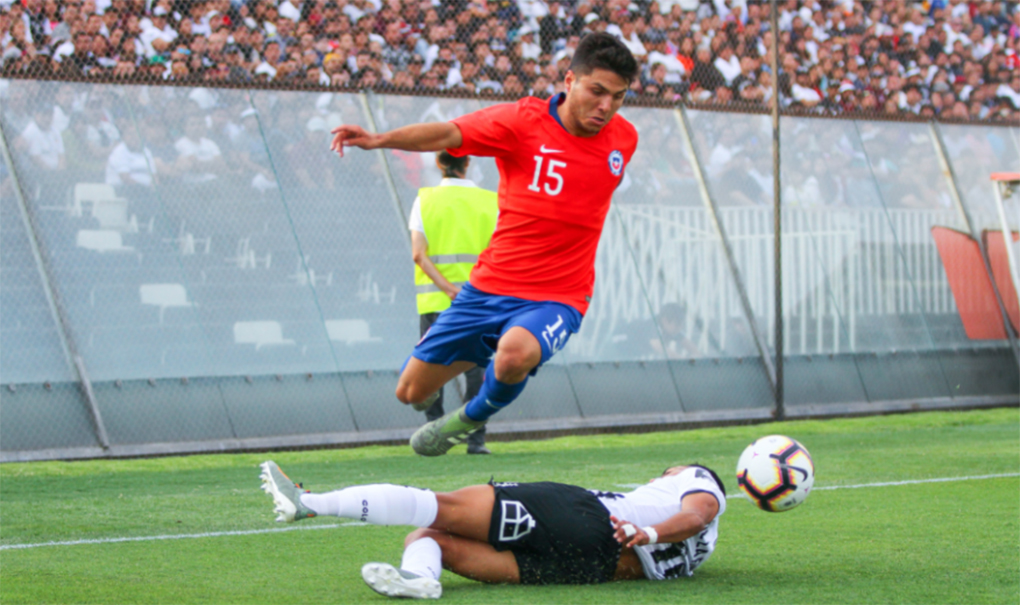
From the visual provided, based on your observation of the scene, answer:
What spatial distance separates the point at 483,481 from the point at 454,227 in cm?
192

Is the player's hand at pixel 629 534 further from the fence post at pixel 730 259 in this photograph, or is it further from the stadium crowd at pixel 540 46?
the fence post at pixel 730 259

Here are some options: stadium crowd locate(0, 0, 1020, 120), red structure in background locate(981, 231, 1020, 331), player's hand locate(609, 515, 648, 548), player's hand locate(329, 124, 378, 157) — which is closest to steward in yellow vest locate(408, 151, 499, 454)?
stadium crowd locate(0, 0, 1020, 120)

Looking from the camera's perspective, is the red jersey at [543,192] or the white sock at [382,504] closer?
the white sock at [382,504]

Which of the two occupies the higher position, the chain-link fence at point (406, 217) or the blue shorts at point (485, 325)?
the chain-link fence at point (406, 217)

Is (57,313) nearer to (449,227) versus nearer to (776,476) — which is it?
(449,227)

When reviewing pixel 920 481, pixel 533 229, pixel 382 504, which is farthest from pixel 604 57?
pixel 920 481

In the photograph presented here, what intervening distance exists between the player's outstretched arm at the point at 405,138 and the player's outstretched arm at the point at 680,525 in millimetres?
1726

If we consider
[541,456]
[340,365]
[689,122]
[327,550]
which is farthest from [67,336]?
[689,122]

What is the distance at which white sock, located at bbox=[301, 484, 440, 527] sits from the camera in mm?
4043

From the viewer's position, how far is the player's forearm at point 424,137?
472 cm

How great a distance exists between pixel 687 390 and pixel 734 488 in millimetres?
4366

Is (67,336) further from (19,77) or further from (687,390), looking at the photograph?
(687,390)

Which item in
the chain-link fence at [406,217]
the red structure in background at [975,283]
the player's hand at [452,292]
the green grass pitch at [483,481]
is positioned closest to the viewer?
the green grass pitch at [483,481]

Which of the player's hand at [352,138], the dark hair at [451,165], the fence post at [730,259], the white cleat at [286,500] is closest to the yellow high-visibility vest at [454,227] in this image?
the dark hair at [451,165]
